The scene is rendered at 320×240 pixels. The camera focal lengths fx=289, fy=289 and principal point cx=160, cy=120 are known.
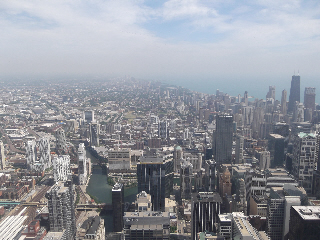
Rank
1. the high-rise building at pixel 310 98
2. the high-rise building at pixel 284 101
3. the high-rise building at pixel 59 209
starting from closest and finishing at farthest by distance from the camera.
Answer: the high-rise building at pixel 59 209, the high-rise building at pixel 310 98, the high-rise building at pixel 284 101

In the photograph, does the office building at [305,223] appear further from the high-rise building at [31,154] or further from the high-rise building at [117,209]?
the high-rise building at [31,154]

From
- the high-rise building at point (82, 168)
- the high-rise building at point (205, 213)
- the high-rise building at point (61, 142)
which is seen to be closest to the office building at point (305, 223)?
the high-rise building at point (205, 213)

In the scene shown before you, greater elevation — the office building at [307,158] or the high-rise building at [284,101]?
the high-rise building at [284,101]

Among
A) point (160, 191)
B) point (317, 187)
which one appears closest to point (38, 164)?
point (160, 191)

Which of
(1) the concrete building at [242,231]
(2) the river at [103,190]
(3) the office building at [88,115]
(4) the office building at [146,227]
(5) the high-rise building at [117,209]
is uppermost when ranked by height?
(3) the office building at [88,115]

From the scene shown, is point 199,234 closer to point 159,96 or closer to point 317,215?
point 317,215

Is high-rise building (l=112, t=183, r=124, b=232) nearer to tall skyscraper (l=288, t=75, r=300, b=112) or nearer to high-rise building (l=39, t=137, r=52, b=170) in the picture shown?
high-rise building (l=39, t=137, r=52, b=170)

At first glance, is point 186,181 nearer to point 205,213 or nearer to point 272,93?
point 205,213
